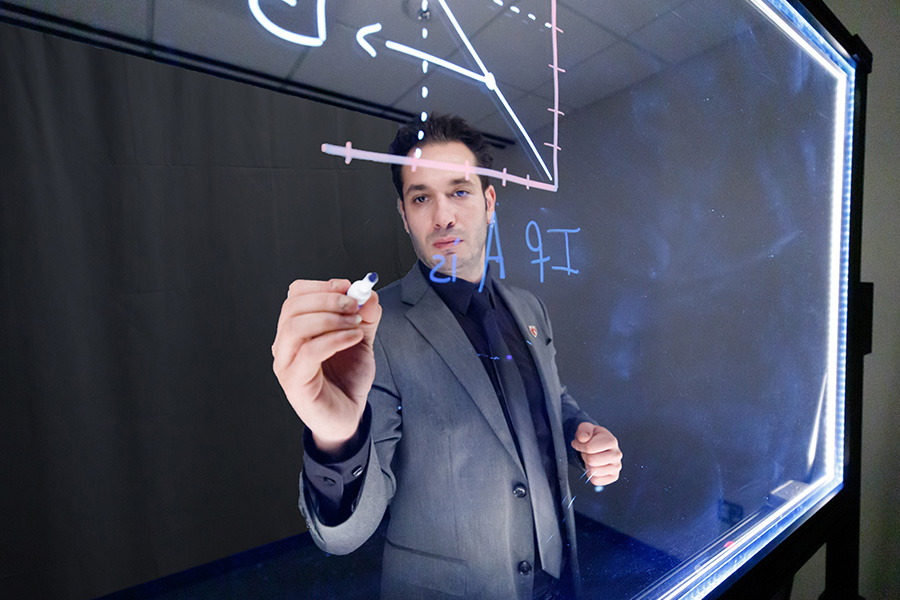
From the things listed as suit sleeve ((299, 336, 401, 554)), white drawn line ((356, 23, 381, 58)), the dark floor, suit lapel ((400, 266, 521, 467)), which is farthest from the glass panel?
the dark floor

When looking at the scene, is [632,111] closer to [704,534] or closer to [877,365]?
[704,534]

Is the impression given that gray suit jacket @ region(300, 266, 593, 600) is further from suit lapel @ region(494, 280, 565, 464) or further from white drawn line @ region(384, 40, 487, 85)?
white drawn line @ region(384, 40, 487, 85)

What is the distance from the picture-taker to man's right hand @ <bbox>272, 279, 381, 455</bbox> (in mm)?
380

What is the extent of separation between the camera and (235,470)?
0.39 m

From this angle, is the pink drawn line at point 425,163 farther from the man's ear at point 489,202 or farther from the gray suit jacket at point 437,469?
the gray suit jacket at point 437,469

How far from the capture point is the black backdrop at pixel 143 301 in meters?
0.34

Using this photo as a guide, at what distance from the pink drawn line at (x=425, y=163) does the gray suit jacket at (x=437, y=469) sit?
4.7 inches

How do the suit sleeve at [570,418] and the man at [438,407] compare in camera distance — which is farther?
the suit sleeve at [570,418]

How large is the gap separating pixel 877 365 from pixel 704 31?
1586 millimetres

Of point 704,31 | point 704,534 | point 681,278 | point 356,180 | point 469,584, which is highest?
point 704,31

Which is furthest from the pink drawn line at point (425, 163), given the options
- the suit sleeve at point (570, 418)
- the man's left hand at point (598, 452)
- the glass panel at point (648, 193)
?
the man's left hand at point (598, 452)

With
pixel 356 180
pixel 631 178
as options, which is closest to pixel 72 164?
pixel 356 180

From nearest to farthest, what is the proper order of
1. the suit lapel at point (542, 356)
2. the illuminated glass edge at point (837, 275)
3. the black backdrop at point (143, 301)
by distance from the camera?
the black backdrop at point (143, 301) → the suit lapel at point (542, 356) → the illuminated glass edge at point (837, 275)

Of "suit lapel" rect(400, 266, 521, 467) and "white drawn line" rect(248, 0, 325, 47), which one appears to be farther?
"suit lapel" rect(400, 266, 521, 467)
